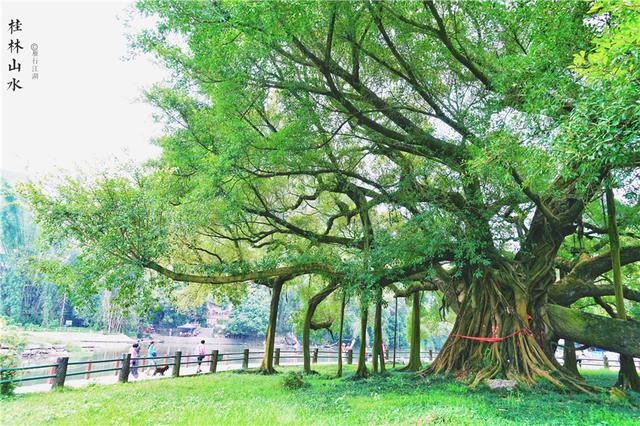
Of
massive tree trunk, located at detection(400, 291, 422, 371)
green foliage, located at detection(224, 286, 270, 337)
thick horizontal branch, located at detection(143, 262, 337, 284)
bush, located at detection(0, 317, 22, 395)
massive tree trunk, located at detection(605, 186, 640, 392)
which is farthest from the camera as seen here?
green foliage, located at detection(224, 286, 270, 337)

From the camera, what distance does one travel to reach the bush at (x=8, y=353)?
724 centimetres

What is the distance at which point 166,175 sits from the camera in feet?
28.5

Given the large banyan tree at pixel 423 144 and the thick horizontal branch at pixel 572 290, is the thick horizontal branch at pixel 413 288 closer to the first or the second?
the large banyan tree at pixel 423 144

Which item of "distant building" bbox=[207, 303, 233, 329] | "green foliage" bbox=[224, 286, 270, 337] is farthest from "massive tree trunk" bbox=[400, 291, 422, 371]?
"distant building" bbox=[207, 303, 233, 329]

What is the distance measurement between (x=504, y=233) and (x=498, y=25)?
403 centimetres

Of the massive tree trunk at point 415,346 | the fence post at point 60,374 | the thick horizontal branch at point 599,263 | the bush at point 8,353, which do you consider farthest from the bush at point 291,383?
the thick horizontal branch at point 599,263

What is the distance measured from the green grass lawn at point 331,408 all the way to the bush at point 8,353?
1.46ft

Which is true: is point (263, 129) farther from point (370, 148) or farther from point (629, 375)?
point (629, 375)

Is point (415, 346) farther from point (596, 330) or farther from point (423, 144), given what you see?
point (423, 144)

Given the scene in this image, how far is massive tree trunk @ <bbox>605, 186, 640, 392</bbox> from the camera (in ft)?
23.2

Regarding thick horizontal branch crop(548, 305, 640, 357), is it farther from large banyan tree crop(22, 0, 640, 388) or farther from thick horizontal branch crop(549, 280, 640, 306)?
thick horizontal branch crop(549, 280, 640, 306)

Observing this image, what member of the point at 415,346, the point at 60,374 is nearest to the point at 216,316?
the point at 415,346

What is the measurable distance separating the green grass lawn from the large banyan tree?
1.25m

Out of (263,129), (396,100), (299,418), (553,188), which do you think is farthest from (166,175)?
(553,188)
